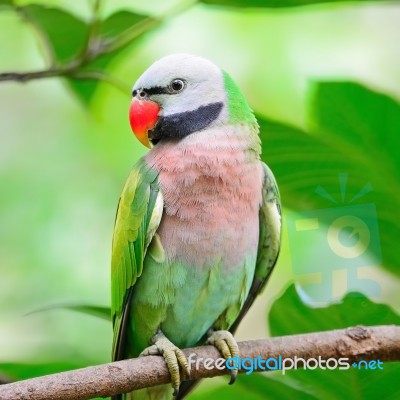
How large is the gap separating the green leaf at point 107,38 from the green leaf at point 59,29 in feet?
0.12

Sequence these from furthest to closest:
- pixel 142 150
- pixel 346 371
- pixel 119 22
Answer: pixel 142 150
pixel 119 22
pixel 346 371

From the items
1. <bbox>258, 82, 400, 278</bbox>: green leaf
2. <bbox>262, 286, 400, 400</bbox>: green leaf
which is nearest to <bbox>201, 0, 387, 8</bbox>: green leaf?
<bbox>258, 82, 400, 278</bbox>: green leaf

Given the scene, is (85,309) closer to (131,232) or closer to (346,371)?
(131,232)

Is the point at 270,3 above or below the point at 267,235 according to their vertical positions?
above

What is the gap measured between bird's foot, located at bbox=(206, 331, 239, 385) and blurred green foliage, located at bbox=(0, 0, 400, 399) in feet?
0.12

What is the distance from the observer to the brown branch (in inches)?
36.8

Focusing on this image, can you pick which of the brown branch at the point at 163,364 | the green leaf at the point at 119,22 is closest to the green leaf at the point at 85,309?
the brown branch at the point at 163,364

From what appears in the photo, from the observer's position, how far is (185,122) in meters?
1.16

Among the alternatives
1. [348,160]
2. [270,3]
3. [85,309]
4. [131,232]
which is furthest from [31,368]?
[270,3]

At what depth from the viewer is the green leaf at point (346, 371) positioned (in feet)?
3.61

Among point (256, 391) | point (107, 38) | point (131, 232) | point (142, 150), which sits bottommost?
point (256, 391)

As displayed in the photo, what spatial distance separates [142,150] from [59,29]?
2.52ft

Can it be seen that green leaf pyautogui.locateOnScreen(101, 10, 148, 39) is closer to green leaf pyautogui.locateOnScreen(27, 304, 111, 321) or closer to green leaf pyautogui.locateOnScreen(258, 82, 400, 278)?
green leaf pyautogui.locateOnScreen(258, 82, 400, 278)

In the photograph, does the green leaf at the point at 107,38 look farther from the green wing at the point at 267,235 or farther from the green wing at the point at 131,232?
the green wing at the point at 267,235
